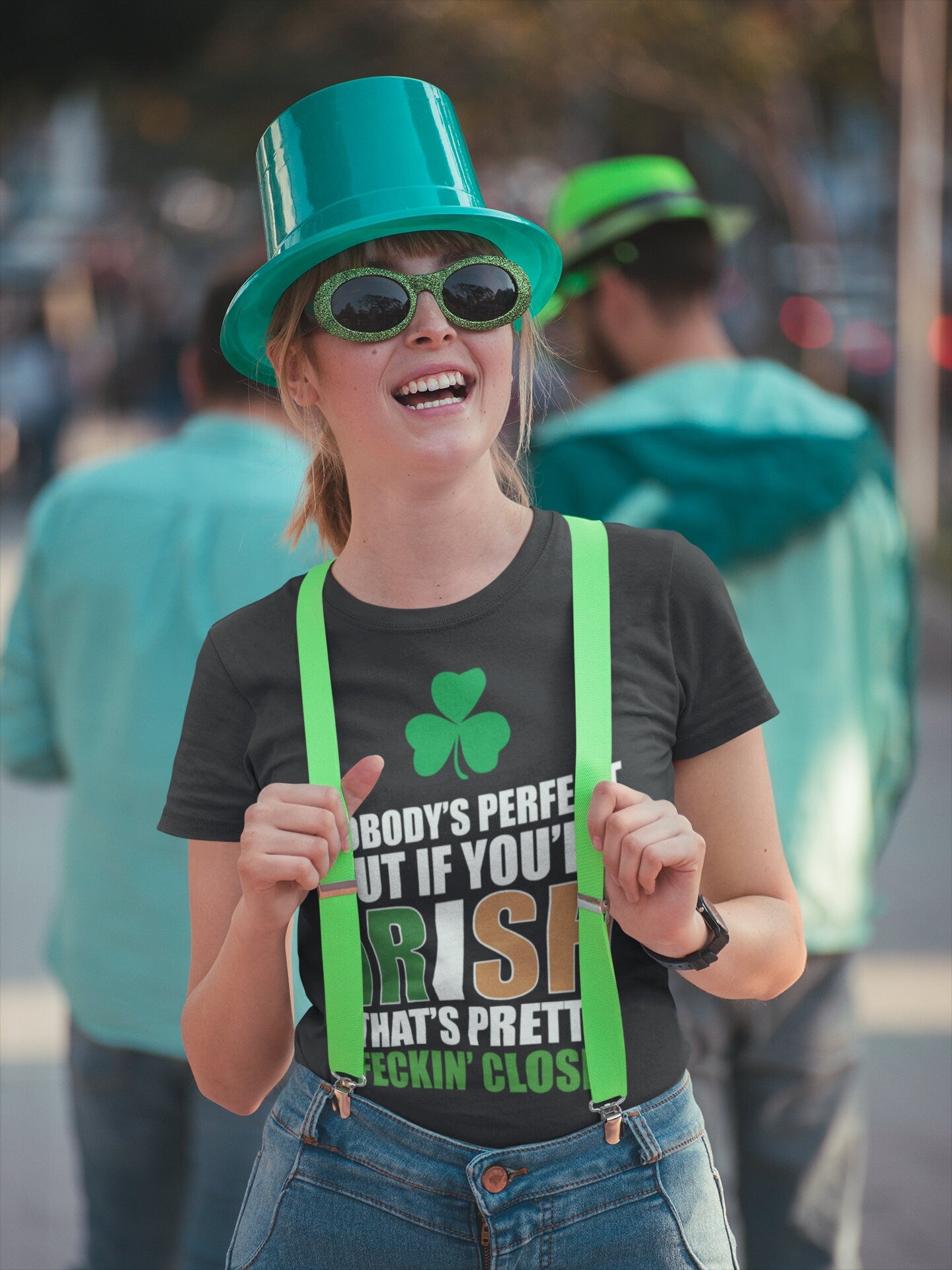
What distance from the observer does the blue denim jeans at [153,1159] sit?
2.72 m

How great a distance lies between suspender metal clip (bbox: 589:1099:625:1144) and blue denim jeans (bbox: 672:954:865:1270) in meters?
1.23

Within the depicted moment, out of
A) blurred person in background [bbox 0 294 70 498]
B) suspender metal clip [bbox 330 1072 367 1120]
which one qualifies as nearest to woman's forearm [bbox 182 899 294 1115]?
suspender metal clip [bbox 330 1072 367 1120]

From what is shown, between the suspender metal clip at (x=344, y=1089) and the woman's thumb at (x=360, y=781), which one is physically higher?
the woman's thumb at (x=360, y=781)

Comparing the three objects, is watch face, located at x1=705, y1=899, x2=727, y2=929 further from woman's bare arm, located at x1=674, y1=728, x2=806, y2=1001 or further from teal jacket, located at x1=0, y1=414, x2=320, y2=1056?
teal jacket, located at x1=0, y1=414, x2=320, y2=1056

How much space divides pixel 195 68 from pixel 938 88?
18.8m

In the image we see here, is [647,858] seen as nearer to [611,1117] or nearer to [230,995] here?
[611,1117]

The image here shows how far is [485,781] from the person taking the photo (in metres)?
A: 1.56

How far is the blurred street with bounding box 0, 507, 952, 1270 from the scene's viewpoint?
12.3ft

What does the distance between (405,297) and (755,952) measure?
0.74m

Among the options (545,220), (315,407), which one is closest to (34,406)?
(545,220)

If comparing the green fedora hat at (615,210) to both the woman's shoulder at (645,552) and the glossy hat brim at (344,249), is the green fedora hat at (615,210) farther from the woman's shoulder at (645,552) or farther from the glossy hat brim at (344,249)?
the woman's shoulder at (645,552)

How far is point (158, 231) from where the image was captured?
1658 inches

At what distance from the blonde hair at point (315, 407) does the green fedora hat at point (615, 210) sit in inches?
51.6

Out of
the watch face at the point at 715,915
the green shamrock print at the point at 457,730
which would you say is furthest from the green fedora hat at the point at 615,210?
the watch face at the point at 715,915
